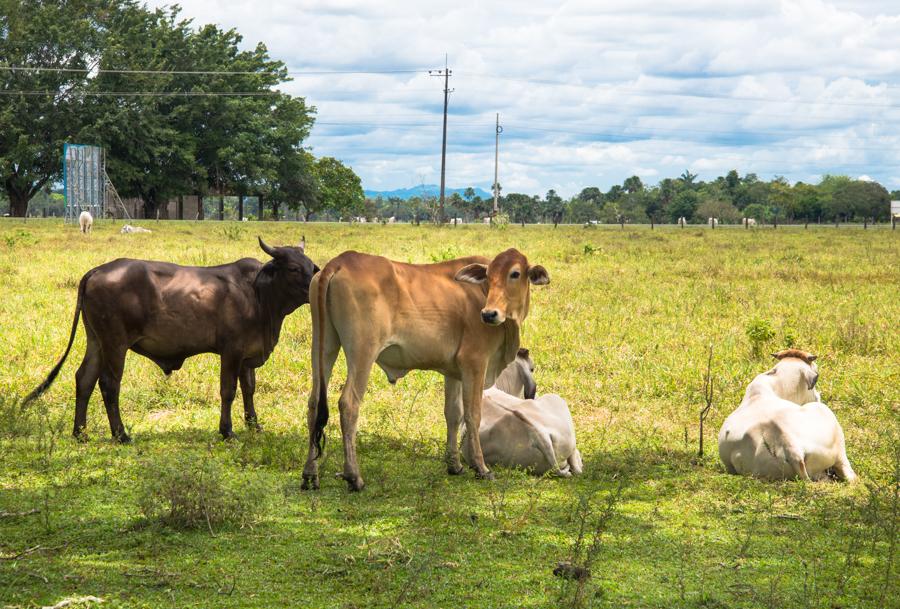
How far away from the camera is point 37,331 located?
12.6 m

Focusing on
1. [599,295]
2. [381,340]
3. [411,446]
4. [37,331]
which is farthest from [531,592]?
[599,295]

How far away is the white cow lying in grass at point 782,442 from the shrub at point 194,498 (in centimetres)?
341

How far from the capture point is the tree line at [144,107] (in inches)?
2135

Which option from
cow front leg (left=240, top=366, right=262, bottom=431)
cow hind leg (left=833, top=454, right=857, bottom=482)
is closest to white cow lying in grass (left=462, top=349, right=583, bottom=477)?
cow hind leg (left=833, top=454, right=857, bottom=482)

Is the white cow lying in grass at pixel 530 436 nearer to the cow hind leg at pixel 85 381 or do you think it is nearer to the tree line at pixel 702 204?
the cow hind leg at pixel 85 381

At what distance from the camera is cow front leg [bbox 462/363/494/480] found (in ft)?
23.6

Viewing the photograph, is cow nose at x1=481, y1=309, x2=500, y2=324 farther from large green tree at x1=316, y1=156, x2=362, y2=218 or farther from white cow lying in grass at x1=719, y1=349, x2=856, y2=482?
large green tree at x1=316, y1=156, x2=362, y2=218

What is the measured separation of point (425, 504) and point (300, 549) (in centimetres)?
106

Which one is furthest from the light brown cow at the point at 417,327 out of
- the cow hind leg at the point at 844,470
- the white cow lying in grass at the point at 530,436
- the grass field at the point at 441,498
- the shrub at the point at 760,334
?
the shrub at the point at 760,334

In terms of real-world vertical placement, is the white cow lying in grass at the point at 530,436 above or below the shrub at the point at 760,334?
below

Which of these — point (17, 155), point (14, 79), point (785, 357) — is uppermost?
point (14, 79)

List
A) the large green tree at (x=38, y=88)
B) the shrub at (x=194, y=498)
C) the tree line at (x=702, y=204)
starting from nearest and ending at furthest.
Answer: the shrub at (x=194, y=498) → the large green tree at (x=38, y=88) → the tree line at (x=702, y=204)

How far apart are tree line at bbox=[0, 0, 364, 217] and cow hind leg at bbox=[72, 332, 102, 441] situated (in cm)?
4857

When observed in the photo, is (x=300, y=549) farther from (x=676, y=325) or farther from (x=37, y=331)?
(x=676, y=325)
